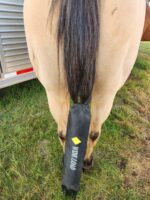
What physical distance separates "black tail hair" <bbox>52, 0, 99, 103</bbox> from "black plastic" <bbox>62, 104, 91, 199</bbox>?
0.14 metres

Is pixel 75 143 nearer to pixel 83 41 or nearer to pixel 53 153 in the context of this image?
pixel 83 41

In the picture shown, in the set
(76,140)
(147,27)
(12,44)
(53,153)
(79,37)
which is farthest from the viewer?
(12,44)

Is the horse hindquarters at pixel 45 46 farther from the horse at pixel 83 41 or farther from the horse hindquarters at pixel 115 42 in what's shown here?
the horse hindquarters at pixel 115 42

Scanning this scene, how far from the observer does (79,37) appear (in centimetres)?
83

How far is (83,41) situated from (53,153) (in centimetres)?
97

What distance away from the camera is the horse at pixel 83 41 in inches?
31.8

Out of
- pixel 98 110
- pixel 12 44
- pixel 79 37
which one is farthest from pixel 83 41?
pixel 12 44

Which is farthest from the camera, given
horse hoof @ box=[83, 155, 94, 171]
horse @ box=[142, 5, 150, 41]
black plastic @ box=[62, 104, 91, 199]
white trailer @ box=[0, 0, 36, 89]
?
white trailer @ box=[0, 0, 36, 89]

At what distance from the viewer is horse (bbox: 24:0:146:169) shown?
807 millimetres

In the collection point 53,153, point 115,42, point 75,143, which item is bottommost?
point 53,153

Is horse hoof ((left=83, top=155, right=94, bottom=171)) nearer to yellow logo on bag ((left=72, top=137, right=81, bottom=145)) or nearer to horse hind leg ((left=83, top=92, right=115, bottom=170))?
horse hind leg ((left=83, top=92, right=115, bottom=170))

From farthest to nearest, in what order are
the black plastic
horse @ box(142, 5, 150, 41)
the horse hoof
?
the horse hoof
horse @ box(142, 5, 150, 41)
the black plastic

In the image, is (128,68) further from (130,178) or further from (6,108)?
(6,108)

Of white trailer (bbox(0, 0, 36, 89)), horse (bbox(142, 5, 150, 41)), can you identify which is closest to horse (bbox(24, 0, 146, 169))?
horse (bbox(142, 5, 150, 41))
